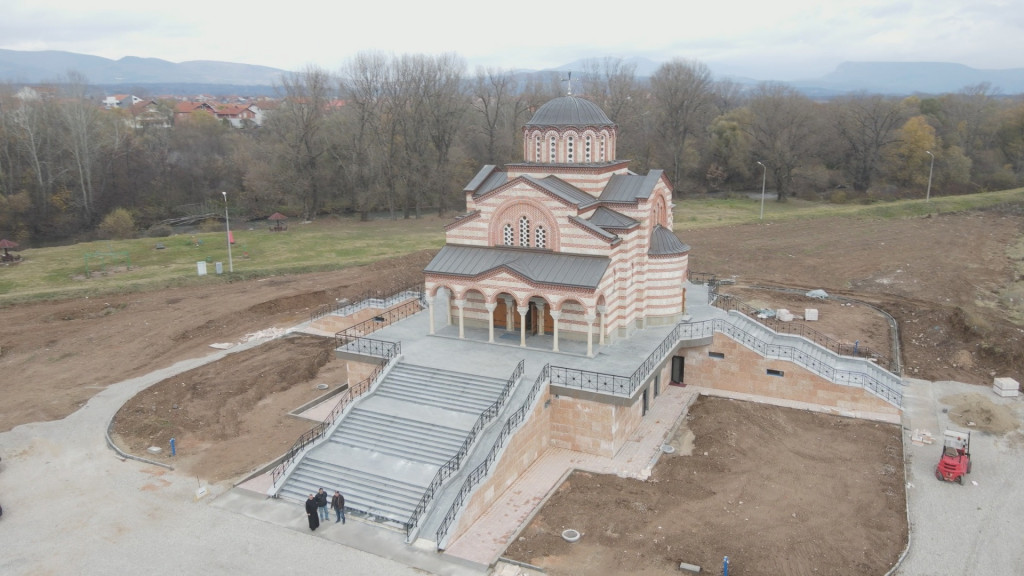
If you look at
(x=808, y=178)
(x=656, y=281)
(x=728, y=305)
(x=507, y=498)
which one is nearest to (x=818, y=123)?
(x=808, y=178)

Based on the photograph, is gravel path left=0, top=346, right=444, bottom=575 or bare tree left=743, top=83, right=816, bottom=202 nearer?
gravel path left=0, top=346, right=444, bottom=575

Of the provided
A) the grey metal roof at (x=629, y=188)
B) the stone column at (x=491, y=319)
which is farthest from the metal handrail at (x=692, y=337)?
the grey metal roof at (x=629, y=188)

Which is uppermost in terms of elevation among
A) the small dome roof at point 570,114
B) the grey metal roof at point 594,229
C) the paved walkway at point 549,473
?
the small dome roof at point 570,114

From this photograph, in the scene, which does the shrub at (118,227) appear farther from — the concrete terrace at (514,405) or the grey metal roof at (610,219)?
the grey metal roof at (610,219)

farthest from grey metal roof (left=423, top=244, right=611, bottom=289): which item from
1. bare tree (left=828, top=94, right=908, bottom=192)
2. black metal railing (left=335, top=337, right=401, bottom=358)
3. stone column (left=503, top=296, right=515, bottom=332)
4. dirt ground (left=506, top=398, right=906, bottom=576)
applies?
bare tree (left=828, top=94, right=908, bottom=192)

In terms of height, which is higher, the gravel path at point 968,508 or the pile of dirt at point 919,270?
the pile of dirt at point 919,270

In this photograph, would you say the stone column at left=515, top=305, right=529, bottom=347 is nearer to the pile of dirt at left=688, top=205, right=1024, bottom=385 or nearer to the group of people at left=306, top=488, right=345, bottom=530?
the group of people at left=306, top=488, right=345, bottom=530

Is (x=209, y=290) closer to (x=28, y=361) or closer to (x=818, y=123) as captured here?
(x=28, y=361)
